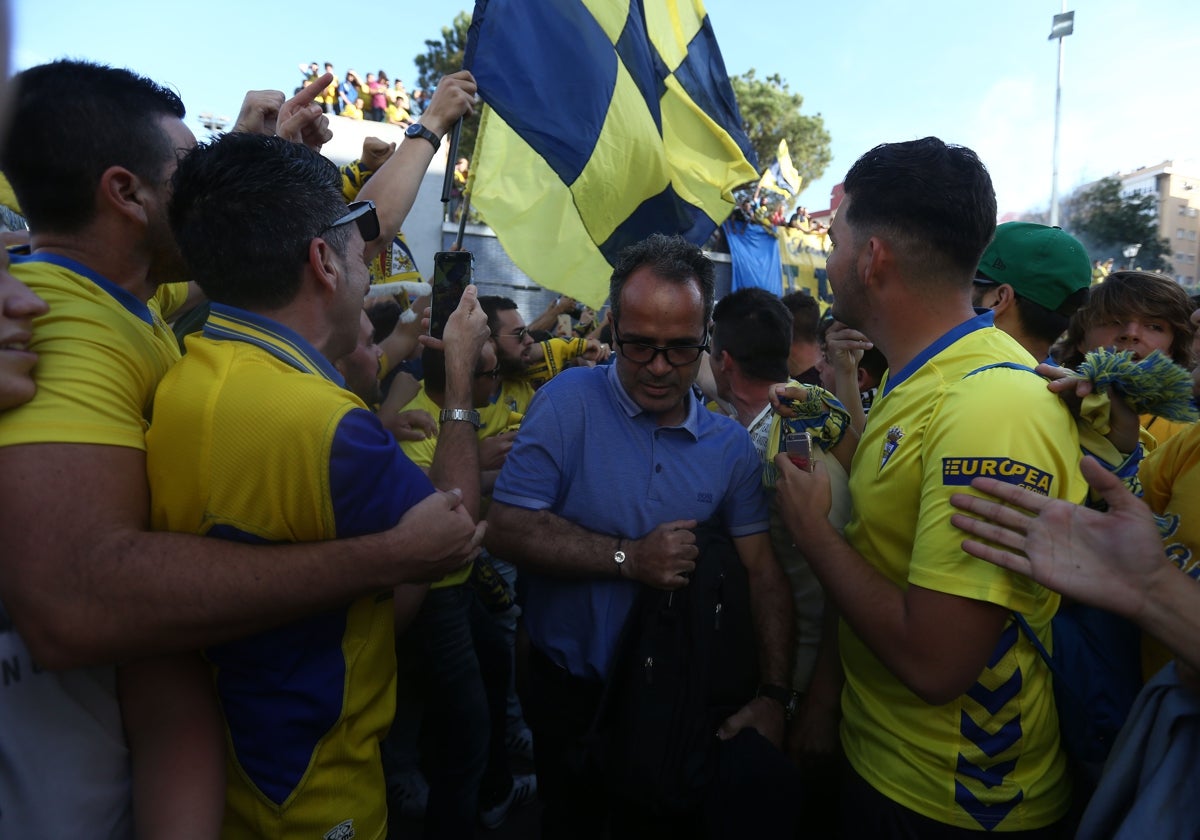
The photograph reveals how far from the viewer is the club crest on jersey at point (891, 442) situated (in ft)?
5.58

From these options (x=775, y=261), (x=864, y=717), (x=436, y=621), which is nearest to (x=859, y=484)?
(x=864, y=717)

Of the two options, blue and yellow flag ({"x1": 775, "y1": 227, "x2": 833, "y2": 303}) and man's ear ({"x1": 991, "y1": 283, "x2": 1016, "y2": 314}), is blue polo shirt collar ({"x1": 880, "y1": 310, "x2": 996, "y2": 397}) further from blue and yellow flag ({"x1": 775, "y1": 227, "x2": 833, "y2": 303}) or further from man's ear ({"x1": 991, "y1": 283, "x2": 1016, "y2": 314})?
blue and yellow flag ({"x1": 775, "y1": 227, "x2": 833, "y2": 303})

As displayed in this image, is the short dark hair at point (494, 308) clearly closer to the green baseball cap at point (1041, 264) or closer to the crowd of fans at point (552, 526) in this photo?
the crowd of fans at point (552, 526)

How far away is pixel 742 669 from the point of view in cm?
200

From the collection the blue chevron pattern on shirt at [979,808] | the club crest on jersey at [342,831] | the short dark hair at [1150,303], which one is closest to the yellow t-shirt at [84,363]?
the club crest on jersey at [342,831]

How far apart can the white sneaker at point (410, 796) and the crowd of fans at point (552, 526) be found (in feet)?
5.59

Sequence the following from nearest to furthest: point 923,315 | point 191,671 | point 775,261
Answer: point 191,671 < point 923,315 < point 775,261

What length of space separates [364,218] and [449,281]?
0.79 meters

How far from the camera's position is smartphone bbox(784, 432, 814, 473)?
6.35ft

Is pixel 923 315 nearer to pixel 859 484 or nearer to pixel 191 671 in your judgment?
pixel 859 484

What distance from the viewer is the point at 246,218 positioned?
56.9 inches

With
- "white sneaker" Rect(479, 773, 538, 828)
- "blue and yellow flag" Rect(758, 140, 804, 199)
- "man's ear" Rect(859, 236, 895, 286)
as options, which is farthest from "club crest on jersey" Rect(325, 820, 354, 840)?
"blue and yellow flag" Rect(758, 140, 804, 199)

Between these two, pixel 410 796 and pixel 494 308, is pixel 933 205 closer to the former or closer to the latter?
pixel 494 308

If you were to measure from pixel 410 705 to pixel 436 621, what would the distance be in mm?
1007
